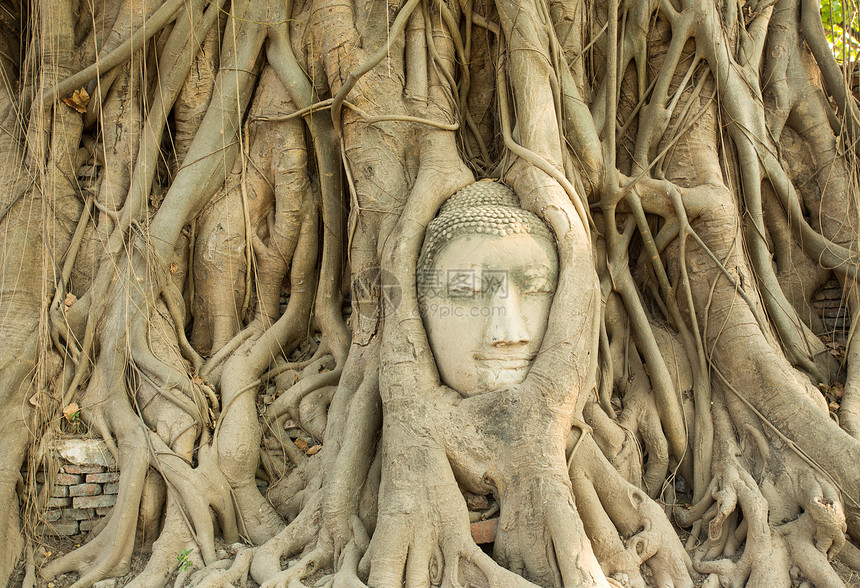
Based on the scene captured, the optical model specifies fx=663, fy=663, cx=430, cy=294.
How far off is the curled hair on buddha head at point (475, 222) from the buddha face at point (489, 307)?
3cm

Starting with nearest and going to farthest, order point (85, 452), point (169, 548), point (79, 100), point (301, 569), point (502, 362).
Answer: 1. point (301, 569)
2. point (502, 362)
3. point (169, 548)
4. point (85, 452)
5. point (79, 100)

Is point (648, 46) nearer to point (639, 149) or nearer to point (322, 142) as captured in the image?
point (639, 149)

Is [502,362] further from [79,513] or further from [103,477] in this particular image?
[79,513]

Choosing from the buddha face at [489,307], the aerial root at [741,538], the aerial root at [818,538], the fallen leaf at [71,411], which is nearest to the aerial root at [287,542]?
the buddha face at [489,307]

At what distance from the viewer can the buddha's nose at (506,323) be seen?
269 centimetres

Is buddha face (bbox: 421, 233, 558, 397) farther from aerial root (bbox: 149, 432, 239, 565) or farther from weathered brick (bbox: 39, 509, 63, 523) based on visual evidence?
weathered brick (bbox: 39, 509, 63, 523)

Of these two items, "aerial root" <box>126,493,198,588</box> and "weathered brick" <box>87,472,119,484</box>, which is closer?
"aerial root" <box>126,493,198,588</box>

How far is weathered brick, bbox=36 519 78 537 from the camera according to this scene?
301 cm

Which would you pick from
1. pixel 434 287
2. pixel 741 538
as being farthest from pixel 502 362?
pixel 741 538

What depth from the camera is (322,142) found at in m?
3.61

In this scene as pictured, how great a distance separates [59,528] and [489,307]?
2.23 m

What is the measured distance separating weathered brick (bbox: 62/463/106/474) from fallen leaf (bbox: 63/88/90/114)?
190 centimetres

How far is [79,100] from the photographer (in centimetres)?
359

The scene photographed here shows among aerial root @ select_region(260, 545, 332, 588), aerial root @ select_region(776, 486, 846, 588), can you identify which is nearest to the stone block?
aerial root @ select_region(260, 545, 332, 588)
